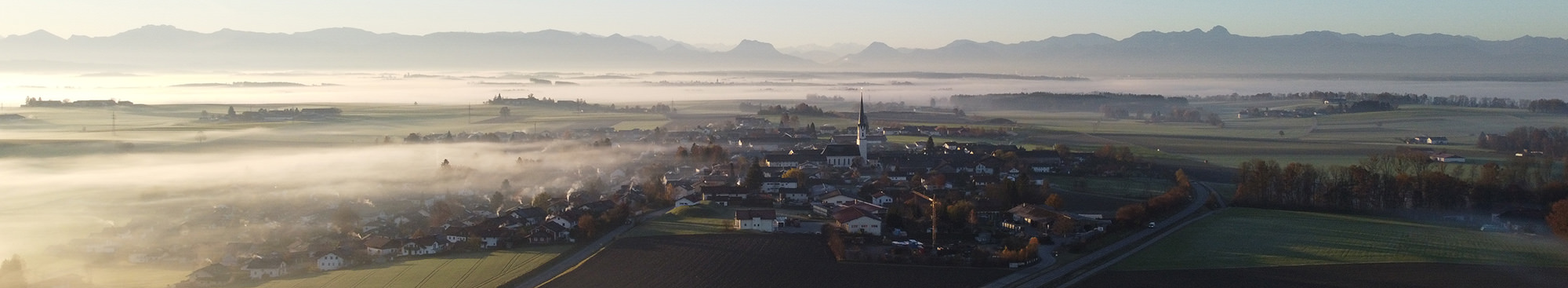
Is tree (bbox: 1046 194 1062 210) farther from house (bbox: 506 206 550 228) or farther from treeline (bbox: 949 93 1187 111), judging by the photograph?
treeline (bbox: 949 93 1187 111)

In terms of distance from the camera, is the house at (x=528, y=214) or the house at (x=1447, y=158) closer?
the house at (x=528, y=214)

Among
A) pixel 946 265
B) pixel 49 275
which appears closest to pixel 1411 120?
pixel 946 265

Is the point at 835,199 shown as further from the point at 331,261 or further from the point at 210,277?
the point at 210,277

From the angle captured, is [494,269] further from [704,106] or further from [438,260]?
[704,106]

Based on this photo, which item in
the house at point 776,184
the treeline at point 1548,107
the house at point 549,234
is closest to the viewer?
the house at point 549,234

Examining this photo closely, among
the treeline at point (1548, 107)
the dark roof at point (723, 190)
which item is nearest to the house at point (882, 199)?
the dark roof at point (723, 190)

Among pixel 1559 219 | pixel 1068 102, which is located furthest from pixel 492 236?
pixel 1068 102

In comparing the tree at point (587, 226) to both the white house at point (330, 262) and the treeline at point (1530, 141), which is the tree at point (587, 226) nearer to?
the white house at point (330, 262)
